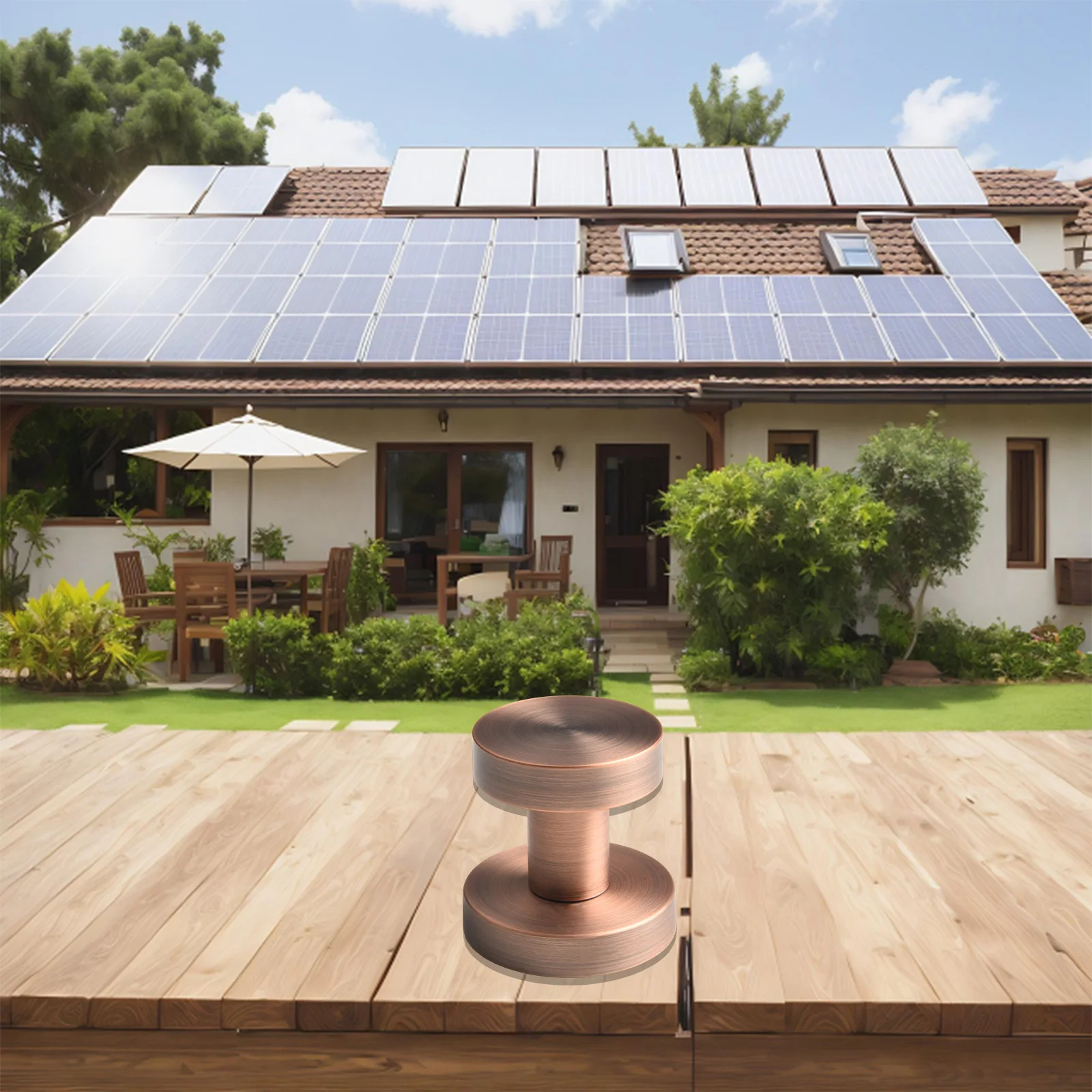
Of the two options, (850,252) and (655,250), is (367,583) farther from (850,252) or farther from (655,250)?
(850,252)

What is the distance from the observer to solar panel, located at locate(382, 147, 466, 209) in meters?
16.2

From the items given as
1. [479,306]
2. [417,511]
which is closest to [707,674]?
Answer: [417,511]

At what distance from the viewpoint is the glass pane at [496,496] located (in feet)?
41.9

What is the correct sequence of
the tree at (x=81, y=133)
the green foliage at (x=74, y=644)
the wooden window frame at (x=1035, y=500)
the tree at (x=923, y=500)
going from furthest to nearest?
the tree at (x=81, y=133)
the wooden window frame at (x=1035, y=500)
the tree at (x=923, y=500)
the green foliage at (x=74, y=644)

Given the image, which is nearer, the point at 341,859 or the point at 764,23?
the point at 341,859

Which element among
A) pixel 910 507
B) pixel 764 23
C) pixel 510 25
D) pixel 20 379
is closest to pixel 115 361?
pixel 20 379

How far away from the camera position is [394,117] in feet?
71.8

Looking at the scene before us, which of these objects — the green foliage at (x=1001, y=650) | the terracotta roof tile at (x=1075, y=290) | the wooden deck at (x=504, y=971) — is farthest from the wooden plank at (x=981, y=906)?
the terracotta roof tile at (x=1075, y=290)

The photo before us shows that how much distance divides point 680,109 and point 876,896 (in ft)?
99.9

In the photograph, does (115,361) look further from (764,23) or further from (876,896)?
(876,896)

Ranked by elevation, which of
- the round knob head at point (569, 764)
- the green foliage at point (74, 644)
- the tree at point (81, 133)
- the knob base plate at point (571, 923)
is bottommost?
the green foliage at point (74, 644)

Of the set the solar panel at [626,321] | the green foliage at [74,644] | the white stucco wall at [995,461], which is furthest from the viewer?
the solar panel at [626,321]

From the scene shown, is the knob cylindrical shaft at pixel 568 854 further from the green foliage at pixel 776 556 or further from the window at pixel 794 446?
the window at pixel 794 446

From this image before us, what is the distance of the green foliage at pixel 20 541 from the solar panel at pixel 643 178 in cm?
993
